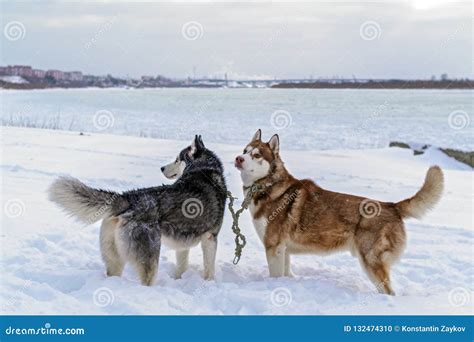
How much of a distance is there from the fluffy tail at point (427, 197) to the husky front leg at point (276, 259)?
144 centimetres

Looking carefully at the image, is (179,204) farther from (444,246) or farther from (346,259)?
(444,246)

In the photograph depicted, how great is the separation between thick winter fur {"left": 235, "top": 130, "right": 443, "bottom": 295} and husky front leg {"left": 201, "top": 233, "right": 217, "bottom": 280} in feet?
1.93

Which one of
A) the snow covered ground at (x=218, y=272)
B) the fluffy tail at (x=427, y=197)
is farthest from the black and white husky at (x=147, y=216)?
the fluffy tail at (x=427, y=197)

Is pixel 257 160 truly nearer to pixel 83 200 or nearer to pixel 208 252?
pixel 208 252

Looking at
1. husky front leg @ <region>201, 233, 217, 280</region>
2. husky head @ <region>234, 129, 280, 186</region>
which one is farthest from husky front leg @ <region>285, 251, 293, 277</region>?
husky head @ <region>234, 129, 280, 186</region>

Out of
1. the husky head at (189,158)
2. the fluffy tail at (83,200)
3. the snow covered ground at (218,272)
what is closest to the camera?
the snow covered ground at (218,272)

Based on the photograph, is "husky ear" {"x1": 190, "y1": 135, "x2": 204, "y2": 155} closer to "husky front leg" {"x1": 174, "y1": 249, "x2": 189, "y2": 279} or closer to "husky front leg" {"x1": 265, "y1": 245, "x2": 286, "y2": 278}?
"husky front leg" {"x1": 174, "y1": 249, "x2": 189, "y2": 279}

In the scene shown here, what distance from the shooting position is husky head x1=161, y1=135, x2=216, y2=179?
260 inches

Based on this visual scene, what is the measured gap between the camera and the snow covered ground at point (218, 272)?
5113 millimetres

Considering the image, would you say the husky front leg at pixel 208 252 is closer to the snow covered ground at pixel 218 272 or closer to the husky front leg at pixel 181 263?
the snow covered ground at pixel 218 272

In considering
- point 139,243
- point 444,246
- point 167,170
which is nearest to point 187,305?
point 139,243

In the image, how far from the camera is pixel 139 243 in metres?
5.29

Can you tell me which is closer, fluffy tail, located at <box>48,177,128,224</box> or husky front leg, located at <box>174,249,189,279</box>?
fluffy tail, located at <box>48,177,128,224</box>

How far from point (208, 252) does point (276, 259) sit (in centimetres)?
81
